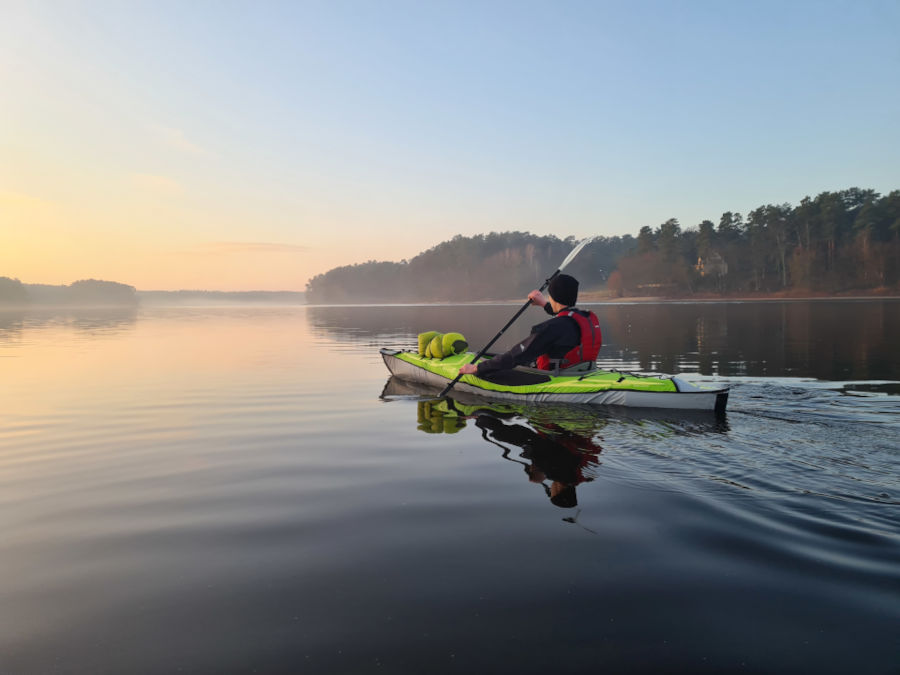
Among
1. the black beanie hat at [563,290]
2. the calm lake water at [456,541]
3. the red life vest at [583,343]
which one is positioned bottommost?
the calm lake water at [456,541]

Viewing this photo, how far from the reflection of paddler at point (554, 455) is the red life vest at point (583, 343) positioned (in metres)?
1.89

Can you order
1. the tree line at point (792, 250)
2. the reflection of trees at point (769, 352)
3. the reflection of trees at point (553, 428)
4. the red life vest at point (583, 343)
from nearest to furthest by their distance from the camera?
the reflection of trees at point (553, 428) < the red life vest at point (583, 343) < the reflection of trees at point (769, 352) < the tree line at point (792, 250)

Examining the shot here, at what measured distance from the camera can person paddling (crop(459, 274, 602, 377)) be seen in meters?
9.00

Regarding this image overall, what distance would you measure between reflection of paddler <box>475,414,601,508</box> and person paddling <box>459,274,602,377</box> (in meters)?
1.36

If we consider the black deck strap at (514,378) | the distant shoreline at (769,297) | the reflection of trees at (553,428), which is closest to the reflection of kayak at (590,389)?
the black deck strap at (514,378)

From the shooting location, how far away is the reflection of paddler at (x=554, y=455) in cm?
512

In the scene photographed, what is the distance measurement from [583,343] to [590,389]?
2.97 ft

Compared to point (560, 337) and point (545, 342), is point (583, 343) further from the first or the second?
point (545, 342)

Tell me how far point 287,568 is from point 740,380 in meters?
10.8

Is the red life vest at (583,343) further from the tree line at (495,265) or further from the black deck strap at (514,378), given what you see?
the tree line at (495,265)

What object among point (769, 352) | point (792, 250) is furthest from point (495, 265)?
point (769, 352)

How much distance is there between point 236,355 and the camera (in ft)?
60.4

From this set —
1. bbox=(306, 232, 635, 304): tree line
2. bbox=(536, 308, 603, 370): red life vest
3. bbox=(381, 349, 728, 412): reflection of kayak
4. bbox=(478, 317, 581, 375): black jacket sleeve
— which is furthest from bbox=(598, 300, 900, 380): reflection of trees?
bbox=(306, 232, 635, 304): tree line

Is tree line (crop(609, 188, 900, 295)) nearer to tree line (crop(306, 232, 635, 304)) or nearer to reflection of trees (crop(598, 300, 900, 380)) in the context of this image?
tree line (crop(306, 232, 635, 304))
